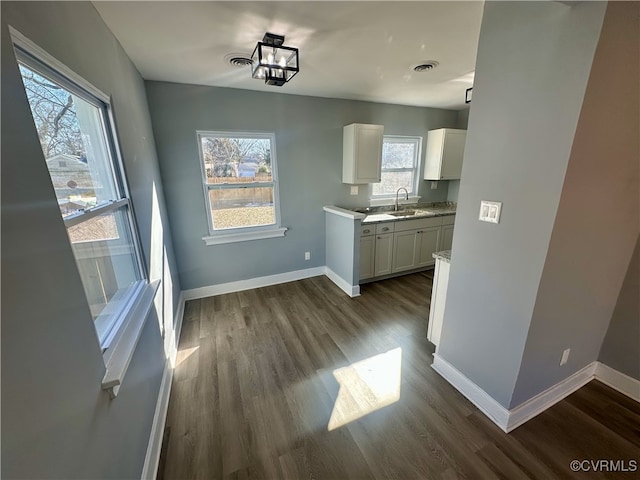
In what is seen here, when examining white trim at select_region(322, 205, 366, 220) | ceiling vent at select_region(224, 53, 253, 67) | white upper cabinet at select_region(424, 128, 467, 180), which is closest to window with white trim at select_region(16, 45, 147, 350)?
ceiling vent at select_region(224, 53, 253, 67)

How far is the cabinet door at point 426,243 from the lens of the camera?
3689 mm

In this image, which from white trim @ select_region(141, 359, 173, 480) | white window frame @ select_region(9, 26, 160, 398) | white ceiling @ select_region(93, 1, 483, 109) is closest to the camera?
white window frame @ select_region(9, 26, 160, 398)

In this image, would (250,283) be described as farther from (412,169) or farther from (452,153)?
(452,153)

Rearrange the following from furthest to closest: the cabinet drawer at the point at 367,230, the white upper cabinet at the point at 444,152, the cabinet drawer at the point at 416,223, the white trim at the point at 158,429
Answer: the white upper cabinet at the point at 444,152
the cabinet drawer at the point at 416,223
the cabinet drawer at the point at 367,230
the white trim at the point at 158,429

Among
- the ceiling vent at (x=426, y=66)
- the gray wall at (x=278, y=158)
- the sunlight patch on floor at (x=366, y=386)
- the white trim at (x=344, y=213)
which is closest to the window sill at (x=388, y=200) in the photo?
the gray wall at (x=278, y=158)

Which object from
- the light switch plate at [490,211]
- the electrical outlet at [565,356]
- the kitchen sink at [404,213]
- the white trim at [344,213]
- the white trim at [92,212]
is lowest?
A: the electrical outlet at [565,356]

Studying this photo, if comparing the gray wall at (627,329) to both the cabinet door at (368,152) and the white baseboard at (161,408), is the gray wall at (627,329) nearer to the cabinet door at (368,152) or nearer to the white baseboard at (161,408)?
the cabinet door at (368,152)

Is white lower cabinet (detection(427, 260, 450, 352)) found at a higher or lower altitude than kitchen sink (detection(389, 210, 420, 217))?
lower

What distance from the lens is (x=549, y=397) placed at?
172 centimetres

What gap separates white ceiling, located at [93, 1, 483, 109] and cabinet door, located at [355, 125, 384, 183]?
75 cm

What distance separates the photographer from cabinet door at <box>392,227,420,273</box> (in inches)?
139

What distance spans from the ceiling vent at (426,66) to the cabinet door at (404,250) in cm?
185

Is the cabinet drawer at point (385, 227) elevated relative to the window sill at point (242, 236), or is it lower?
elevated

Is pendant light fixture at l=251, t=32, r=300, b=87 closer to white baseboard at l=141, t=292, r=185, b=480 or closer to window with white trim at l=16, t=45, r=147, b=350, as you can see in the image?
window with white trim at l=16, t=45, r=147, b=350
